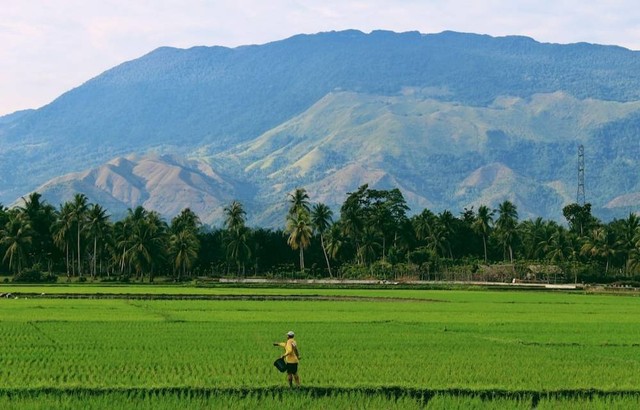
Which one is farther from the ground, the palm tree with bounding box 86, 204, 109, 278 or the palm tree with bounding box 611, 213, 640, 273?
the palm tree with bounding box 86, 204, 109, 278

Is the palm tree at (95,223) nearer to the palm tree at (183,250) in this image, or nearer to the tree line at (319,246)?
the tree line at (319,246)

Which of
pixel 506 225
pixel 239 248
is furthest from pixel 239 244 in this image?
pixel 506 225

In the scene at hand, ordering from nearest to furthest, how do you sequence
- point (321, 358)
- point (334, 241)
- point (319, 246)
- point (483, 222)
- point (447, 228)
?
point (321, 358) → point (334, 241) → point (447, 228) → point (483, 222) → point (319, 246)

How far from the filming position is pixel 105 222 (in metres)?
108

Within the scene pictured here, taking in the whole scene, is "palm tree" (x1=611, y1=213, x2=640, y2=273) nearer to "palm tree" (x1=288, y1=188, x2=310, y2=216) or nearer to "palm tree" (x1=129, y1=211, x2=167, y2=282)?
"palm tree" (x1=288, y1=188, x2=310, y2=216)

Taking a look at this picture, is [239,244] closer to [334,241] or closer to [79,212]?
[334,241]

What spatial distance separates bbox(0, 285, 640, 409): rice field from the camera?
21.2 meters

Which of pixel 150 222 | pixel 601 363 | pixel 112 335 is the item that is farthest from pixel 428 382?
pixel 150 222

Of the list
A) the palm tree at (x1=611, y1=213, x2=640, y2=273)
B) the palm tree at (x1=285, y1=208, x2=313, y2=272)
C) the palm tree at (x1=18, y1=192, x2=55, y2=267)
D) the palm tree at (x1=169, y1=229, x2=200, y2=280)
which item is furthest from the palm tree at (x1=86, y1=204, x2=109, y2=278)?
the palm tree at (x1=611, y1=213, x2=640, y2=273)

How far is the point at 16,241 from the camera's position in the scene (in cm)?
9875

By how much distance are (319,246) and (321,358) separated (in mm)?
99225

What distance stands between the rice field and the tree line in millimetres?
54224

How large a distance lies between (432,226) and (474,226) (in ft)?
22.6

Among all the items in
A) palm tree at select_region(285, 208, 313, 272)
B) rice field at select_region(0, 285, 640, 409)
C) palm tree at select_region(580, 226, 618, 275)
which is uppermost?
palm tree at select_region(285, 208, 313, 272)
